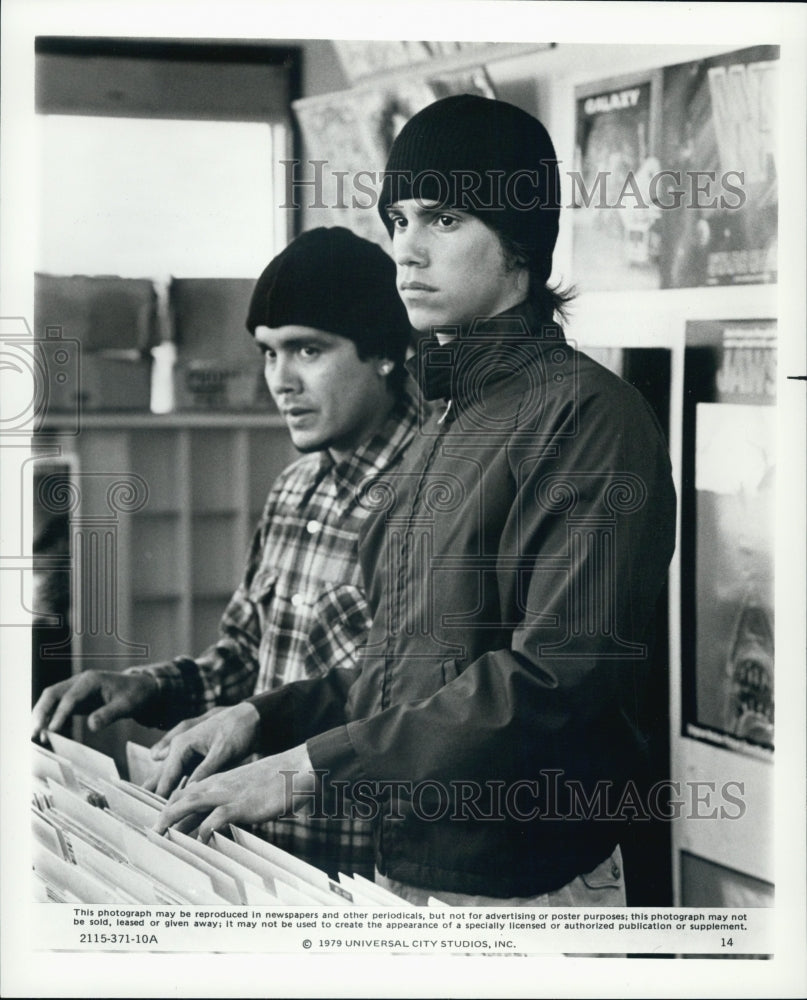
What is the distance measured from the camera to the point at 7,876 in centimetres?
176

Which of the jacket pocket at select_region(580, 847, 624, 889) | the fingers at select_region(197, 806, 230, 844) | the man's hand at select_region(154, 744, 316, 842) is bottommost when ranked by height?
the jacket pocket at select_region(580, 847, 624, 889)

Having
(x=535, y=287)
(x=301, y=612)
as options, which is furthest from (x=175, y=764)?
(x=535, y=287)

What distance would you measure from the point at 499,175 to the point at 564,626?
0.67 metres

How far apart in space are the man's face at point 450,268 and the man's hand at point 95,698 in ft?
2.30

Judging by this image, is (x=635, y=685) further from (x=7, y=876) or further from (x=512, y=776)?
(x=7, y=876)

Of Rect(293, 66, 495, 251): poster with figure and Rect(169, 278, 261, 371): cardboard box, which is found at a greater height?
Rect(293, 66, 495, 251): poster with figure

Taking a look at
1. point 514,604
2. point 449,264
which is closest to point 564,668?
point 514,604

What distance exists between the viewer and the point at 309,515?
1.72 m

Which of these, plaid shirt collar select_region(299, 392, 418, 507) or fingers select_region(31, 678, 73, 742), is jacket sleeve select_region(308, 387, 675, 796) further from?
fingers select_region(31, 678, 73, 742)

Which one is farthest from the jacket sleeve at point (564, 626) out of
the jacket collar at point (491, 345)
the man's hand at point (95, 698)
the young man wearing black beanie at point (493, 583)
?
the man's hand at point (95, 698)

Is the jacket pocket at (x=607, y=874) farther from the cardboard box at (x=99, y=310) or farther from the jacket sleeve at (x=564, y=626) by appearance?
the cardboard box at (x=99, y=310)

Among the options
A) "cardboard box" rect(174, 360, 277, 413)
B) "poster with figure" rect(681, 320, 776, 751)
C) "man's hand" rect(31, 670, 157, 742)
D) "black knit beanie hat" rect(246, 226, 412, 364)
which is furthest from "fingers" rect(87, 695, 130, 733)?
"poster with figure" rect(681, 320, 776, 751)

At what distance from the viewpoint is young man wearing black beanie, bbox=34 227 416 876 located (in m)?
1.69

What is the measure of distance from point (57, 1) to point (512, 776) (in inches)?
53.7
